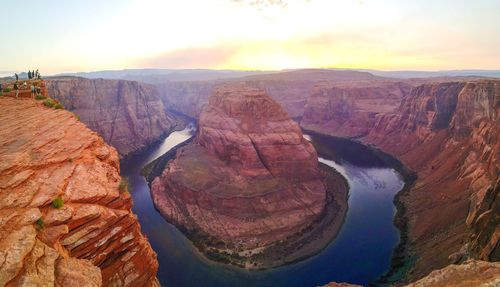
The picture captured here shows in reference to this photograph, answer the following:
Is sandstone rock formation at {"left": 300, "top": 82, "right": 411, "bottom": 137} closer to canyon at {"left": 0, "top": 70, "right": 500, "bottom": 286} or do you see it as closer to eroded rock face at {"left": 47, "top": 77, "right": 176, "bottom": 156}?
canyon at {"left": 0, "top": 70, "right": 500, "bottom": 286}

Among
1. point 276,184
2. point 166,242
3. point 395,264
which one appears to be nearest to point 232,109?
point 276,184

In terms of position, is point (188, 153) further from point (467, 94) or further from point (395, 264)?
point (467, 94)

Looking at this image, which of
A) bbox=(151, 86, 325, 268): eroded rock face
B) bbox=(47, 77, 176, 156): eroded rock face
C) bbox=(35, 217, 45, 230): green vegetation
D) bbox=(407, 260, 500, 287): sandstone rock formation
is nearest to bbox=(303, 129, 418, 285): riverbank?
bbox=(151, 86, 325, 268): eroded rock face

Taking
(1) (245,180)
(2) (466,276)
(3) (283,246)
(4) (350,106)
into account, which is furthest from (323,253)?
(4) (350,106)

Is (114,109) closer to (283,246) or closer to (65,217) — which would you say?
(283,246)

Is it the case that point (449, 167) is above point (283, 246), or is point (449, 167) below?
above
